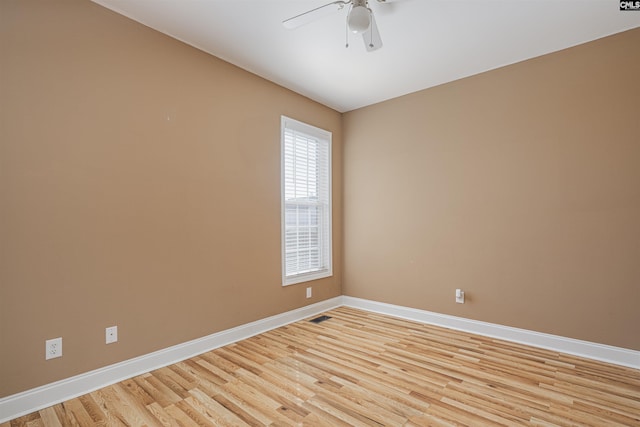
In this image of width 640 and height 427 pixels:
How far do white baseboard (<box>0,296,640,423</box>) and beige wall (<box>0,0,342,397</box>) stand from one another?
0.07 m

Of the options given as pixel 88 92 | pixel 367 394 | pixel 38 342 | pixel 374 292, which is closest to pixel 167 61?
pixel 88 92

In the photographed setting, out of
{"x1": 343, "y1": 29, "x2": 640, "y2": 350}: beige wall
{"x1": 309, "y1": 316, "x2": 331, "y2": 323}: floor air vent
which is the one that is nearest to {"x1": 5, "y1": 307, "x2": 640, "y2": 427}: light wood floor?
{"x1": 343, "y1": 29, "x2": 640, "y2": 350}: beige wall

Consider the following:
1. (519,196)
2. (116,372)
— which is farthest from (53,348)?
(519,196)

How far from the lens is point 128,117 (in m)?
2.42

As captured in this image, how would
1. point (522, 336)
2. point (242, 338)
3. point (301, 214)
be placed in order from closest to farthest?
point (522, 336)
point (242, 338)
point (301, 214)

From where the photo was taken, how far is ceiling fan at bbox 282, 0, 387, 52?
1.84 meters

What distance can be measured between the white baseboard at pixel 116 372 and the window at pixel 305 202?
2.36ft

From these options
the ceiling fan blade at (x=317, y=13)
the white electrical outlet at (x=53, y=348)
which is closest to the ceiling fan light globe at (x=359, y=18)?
the ceiling fan blade at (x=317, y=13)

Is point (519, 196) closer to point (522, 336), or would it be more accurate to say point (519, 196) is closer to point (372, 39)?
point (522, 336)

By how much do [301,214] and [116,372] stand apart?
232 centimetres

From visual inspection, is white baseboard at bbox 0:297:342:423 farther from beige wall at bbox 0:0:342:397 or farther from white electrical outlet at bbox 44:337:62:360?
white electrical outlet at bbox 44:337:62:360

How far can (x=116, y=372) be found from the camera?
2.31 m

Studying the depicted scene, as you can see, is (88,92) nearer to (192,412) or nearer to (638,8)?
(192,412)

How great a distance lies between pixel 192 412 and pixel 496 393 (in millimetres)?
1979
